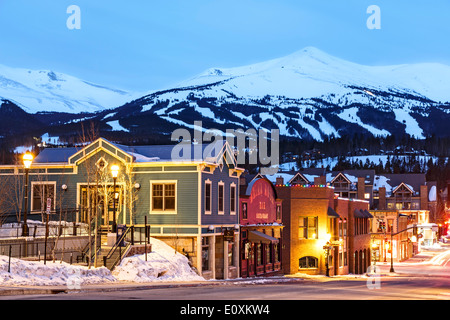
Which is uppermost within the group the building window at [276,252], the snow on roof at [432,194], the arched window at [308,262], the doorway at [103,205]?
the snow on roof at [432,194]

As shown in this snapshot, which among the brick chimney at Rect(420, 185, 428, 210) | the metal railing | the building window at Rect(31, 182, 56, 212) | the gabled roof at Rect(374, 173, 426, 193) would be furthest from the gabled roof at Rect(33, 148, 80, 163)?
the brick chimney at Rect(420, 185, 428, 210)

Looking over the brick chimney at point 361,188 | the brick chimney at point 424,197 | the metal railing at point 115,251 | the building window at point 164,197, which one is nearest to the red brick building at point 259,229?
the building window at point 164,197

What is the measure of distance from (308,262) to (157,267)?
30.8 metres

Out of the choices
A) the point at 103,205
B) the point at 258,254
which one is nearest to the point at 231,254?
the point at 258,254

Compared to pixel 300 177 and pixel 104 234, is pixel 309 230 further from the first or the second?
pixel 300 177

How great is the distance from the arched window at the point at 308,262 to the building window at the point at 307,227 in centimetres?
204

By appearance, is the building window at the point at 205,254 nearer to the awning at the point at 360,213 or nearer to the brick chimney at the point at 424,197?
the awning at the point at 360,213

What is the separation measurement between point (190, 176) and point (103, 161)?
5.99m

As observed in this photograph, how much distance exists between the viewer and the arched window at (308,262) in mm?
64938

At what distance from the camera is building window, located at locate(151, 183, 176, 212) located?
42.9 meters
